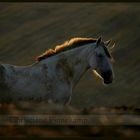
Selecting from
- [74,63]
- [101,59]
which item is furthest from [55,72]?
[101,59]

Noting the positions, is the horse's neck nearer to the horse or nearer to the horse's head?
the horse

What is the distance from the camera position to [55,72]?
1202 cm

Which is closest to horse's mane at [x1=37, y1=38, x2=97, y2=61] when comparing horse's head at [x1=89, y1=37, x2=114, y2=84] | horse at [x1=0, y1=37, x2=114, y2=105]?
horse at [x1=0, y1=37, x2=114, y2=105]

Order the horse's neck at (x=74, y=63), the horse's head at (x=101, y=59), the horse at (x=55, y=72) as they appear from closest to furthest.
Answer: the horse at (x=55, y=72)
the horse's neck at (x=74, y=63)
the horse's head at (x=101, y=59)

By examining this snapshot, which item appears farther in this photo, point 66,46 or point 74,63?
point 66,46

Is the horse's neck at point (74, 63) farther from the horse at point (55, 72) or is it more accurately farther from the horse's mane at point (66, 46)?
the horse's mane at point (66, 46)

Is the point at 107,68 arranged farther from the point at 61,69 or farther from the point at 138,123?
the point at 138,123

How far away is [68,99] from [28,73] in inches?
50.6

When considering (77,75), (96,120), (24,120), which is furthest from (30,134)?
(77,75)

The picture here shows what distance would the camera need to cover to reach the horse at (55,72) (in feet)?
39.0

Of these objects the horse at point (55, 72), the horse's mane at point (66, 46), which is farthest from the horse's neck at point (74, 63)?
the horse's mane at point (66, 46)

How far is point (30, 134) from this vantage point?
9.34 metres

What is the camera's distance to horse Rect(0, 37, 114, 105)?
1188cm

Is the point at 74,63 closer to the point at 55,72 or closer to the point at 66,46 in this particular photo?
the point at 66,46
